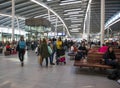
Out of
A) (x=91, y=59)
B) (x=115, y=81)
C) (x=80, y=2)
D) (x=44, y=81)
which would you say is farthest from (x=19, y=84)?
(x=80, y=2)

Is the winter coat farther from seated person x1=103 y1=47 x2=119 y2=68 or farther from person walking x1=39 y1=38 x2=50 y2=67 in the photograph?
Result: seated person x1=103 y1=47 x2=119 y2=68

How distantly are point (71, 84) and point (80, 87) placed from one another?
54 centimetres

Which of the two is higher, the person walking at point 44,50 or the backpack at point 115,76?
the person walking at point 44,50

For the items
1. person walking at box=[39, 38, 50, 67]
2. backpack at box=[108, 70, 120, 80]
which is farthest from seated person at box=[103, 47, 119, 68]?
person walking at box=[39, 38, 50, 67]

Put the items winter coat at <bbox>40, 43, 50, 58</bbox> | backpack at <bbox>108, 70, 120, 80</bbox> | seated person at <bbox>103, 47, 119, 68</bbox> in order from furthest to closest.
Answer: winter coat at <bbox>40, 43, 50, 58</bbox> < seated person at <bbox>103, 47, 119, 68</bbox> < backpack at <bbox>108, 70, 120, 80</bbox>

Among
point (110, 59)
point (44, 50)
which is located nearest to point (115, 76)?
point (110, 59)

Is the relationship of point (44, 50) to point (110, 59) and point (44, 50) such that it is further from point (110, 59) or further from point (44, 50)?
point (110, 59)

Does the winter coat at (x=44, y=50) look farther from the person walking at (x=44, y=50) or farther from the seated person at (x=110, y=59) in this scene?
the seated person at (x=110, y=59)

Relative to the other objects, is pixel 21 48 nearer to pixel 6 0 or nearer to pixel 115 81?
pixel 115 81

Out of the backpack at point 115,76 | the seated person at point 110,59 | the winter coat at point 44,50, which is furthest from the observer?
the winter coat at point 44,50

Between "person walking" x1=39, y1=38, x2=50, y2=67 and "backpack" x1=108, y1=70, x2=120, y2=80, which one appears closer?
"backpack" x1=108, y1=70, x2=120, y2=80

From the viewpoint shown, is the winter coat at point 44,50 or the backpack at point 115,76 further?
the winter coat at point 44,50

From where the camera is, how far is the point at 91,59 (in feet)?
38.3

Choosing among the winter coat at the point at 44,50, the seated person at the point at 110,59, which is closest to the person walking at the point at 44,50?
the winter coat at the point at 44,50
